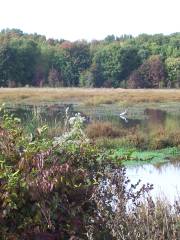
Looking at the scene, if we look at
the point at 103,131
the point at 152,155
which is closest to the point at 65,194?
the point at 152,155

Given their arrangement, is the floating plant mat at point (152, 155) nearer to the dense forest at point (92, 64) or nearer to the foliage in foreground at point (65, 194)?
the foliage in foreground at point (65, 194)

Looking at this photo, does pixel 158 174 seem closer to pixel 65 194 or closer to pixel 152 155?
pixel 152 155

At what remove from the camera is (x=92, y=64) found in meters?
86.2

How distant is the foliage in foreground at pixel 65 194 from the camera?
14.5 feet

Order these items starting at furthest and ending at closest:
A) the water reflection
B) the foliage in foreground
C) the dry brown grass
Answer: the dry brown grass, the water reflection, the foliage in foreground

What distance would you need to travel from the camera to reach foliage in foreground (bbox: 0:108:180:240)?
Result: 4406mm

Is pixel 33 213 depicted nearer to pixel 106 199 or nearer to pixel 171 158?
pixel 106 199

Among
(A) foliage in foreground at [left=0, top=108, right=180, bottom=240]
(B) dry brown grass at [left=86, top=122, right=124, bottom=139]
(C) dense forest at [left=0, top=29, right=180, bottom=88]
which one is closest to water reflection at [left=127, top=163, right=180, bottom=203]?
(B) dry brown grass at [left=86, top=122, right=124, bottom=139]

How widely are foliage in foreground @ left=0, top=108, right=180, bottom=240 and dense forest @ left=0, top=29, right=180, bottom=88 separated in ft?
237

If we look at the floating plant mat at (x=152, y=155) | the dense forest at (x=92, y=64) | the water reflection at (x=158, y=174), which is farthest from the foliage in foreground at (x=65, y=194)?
the dense forest at (x=92, y=64)

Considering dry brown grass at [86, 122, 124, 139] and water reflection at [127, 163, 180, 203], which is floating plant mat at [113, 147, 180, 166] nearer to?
water reflection at [127, 163, 180, 203]

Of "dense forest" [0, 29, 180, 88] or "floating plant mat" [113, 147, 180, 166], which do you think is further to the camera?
"dense forest" [0, 29, 180, 88]

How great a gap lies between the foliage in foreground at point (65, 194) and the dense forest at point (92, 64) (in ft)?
237

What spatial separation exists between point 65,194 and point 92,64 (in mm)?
82042
